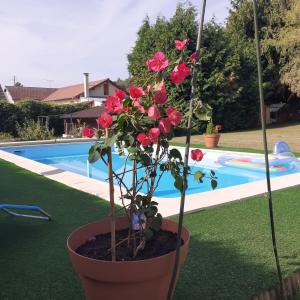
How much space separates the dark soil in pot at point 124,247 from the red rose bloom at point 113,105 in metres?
0.87

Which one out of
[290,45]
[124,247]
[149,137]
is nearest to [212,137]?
[124,247]

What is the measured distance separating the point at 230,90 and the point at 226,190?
52.1 ft

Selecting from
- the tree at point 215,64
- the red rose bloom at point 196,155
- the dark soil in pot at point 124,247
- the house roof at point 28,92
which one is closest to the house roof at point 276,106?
the tree at point 215,64

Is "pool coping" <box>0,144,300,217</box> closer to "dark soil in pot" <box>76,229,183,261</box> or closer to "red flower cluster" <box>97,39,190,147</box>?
"dark soil in pot" <box>76,229,183,261</box>

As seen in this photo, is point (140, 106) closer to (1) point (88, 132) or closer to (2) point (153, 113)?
(2) point (153, 113)

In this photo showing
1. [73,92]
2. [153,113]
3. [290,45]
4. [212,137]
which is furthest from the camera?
[73,92]

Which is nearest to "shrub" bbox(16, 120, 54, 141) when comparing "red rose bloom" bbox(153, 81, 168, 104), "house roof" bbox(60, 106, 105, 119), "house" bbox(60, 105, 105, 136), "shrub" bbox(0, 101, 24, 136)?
"shrub" bbox(0, 101, 24, 136)

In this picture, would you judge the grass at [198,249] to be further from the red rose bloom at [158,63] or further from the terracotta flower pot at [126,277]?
the red rose bloom at [158,63]

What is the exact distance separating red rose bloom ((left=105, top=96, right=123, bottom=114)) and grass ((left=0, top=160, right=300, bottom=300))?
153 centimetres

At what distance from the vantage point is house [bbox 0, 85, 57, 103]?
46.3m

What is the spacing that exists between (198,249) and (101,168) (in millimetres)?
9478

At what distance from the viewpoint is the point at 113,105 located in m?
2.09

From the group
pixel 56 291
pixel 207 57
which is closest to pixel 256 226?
pixel 56 291

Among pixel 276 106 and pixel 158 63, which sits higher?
pixel 276 106
